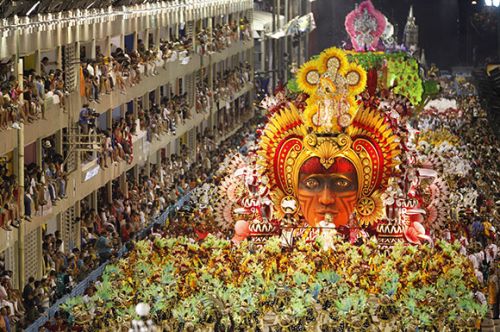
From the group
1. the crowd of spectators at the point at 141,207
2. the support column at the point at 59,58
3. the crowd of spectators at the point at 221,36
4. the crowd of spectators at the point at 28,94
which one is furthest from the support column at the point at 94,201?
the crowd of spectators at the point at 221,36

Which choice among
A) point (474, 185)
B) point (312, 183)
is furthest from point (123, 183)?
point (312, 183)

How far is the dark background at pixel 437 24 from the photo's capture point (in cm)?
11675

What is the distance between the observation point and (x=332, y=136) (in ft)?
147

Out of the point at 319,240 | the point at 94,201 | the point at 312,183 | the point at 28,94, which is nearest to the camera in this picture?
the point at 319,240

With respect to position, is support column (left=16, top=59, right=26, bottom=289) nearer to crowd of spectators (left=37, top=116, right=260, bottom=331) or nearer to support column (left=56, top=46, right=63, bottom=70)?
crowd of spectators (left=37, top=116, right=260, bottom=331)

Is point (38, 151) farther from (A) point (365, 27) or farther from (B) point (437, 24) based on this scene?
(B) point (437, 24)

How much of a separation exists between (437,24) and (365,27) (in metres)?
38.3

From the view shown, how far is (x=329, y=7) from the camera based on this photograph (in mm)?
118312

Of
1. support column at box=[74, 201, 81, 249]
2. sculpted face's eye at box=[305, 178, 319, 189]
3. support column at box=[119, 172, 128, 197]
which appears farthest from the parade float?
support column at box=[74, 201, 81, 249]

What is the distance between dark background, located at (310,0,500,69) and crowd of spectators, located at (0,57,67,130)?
7066 cm

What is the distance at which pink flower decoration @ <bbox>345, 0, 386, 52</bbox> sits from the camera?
261 feet

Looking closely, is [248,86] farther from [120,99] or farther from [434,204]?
[434,204]

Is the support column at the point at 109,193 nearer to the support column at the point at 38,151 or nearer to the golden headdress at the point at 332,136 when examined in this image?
the support column at the point at 38,151

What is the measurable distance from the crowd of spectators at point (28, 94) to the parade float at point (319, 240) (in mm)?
3805
